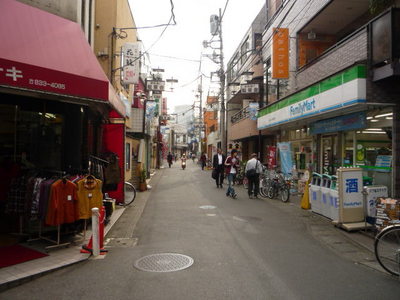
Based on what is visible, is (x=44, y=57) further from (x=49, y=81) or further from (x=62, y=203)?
(x=62, y=203)

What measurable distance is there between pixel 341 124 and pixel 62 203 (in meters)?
8.82

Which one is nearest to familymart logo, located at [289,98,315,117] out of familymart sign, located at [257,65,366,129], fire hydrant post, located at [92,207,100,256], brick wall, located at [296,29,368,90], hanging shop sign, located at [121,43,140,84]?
familymart sign, located at [257,65,366,129]

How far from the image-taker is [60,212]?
617 centimetres

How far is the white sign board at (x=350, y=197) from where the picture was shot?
8164 millimetres

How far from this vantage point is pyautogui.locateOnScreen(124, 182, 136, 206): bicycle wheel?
11812 mm

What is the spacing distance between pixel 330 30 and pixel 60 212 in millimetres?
12996

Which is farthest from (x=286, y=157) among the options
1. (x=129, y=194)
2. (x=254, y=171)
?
(x=129, y=194)

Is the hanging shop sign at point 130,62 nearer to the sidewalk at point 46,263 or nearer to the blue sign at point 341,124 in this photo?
the sidewalk at point 46,263

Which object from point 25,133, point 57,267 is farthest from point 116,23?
point 57,267

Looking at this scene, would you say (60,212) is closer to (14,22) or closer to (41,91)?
(41,91)

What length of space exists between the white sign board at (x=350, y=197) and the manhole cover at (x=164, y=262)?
430 centimetres

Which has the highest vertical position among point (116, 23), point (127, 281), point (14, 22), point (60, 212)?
point (116, 23)

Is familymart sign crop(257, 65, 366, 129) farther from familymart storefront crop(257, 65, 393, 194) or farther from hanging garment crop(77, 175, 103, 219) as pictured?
hanging garment crop(77, 175, 103, 219)

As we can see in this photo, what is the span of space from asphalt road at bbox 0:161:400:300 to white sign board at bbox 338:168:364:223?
0.81 metres
